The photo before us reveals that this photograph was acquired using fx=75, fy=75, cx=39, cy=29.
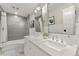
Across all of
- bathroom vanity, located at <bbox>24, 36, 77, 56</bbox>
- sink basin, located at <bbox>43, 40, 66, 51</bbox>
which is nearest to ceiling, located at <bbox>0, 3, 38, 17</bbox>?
bathroom vanity, located at <bbox>24, 36, 77, 56</bbox>

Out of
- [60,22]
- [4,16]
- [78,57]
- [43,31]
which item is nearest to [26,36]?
[43,31]

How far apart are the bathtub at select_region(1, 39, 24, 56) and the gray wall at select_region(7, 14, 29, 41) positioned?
9 centimetres

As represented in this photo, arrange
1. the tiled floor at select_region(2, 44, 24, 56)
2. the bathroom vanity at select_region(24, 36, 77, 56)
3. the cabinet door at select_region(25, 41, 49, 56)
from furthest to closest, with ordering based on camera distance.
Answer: the tiled floor at select_region(2, 44, 24, 56) < the cabinet door at select_region(25, 41, 49, 56) < the bathroom vanity at select_region(24, 36, 77, 56)

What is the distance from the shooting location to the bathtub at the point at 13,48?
4.69 feet

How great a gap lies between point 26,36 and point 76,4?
109 centimetres

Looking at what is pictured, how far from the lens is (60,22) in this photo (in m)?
1.40

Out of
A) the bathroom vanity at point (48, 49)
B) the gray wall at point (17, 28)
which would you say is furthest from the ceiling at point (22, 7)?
the bathroom vanity at point (48, 49)

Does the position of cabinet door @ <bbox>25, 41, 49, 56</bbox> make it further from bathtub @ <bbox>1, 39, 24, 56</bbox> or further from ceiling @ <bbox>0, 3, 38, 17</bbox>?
ceiling @ <bbox>0, 3, 38, 17</bbox>

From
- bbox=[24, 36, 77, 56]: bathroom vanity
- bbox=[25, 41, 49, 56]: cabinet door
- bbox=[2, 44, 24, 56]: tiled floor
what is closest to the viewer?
bbox=[24, 36, 77, 56]: bathroom vanity

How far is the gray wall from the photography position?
1484 millimetres

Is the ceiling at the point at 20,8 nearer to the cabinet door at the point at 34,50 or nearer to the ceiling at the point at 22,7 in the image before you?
the ceiling at the point at 22,7

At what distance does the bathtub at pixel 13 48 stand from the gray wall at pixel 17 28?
85 mm

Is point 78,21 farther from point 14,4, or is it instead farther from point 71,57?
point 14,4

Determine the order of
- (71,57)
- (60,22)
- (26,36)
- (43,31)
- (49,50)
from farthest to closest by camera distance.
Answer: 1. (43,31)
2. (26,36)
3. (60,22)
4. (71,57)
5. (49,50)
